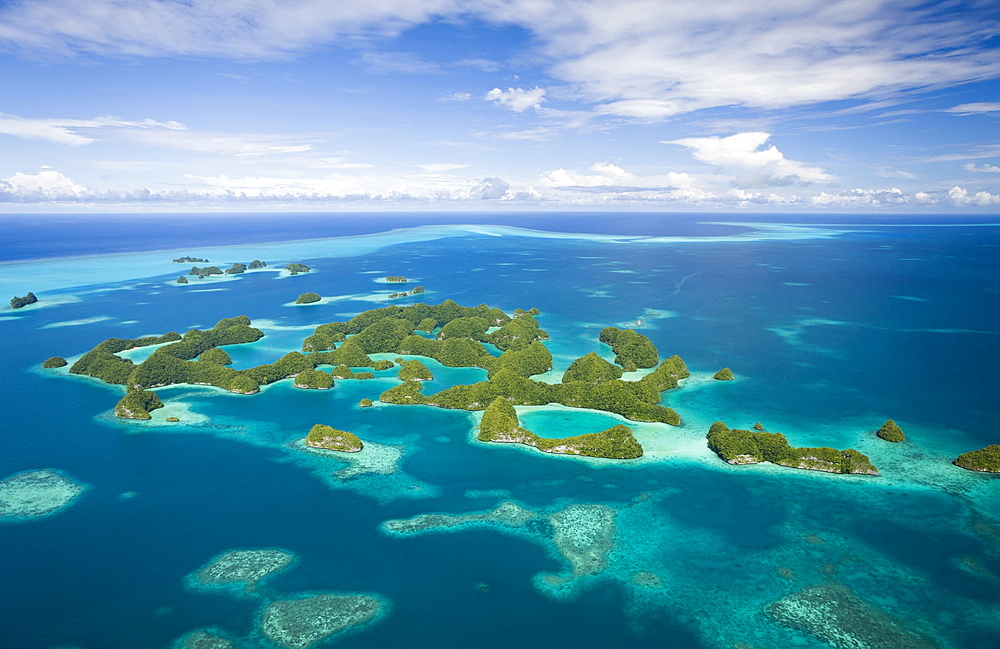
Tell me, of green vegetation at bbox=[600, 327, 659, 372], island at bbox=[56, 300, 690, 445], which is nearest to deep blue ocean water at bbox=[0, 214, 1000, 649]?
island at bbox=[56, 300, 690, 445]

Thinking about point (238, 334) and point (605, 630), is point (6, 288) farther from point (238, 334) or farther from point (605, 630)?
point (605, 630)

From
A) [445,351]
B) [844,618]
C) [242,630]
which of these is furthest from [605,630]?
[445,351]

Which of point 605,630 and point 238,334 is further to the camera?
point 238,334

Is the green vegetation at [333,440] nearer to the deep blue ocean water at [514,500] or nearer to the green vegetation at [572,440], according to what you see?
the deep blue ocean water at [514,500]

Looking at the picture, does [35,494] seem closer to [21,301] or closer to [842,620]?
[842,620]

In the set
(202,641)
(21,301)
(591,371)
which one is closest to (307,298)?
(21,301)
